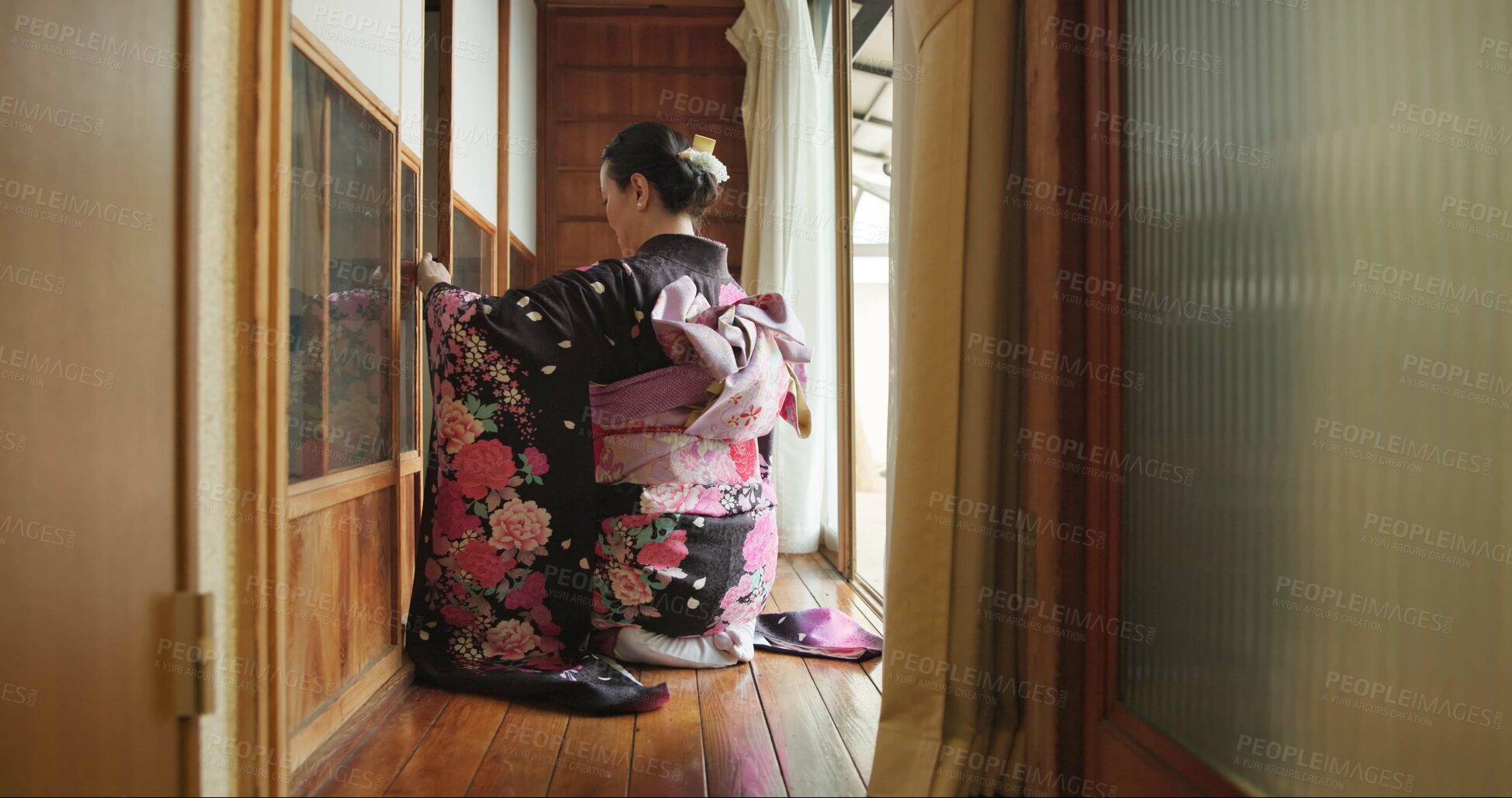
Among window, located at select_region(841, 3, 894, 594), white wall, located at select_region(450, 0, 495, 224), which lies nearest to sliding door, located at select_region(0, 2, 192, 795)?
white wall, located at select_region(450, 0, 495, 224)

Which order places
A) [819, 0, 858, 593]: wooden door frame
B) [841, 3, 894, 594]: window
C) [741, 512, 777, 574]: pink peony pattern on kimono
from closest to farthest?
[741, 512, 777, 574]: pink peony pattern on kimono, [819, 0, 858, 593]: wooden door frame, [841, 3, 894, 594]: window

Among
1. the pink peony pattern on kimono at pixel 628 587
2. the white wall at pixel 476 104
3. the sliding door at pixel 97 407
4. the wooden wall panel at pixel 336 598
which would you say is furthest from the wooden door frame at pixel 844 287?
the sliding door at pixel 97 407

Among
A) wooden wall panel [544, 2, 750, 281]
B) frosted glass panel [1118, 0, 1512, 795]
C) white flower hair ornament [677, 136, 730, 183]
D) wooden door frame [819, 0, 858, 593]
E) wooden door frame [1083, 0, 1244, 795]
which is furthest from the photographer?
wooden wall panel [544, 2, 750, 281]

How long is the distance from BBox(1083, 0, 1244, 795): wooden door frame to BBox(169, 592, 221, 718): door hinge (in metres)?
1.16

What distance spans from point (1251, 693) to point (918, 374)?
2.00 feet

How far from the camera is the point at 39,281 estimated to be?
4.91ft

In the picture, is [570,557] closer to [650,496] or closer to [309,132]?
[650,496]

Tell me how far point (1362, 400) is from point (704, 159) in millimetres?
1666

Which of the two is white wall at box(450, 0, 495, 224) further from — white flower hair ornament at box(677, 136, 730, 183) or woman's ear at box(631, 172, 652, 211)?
white flower hair ornament at box(677, 136, 730, 183)

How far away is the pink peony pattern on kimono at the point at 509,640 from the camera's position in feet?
6.61

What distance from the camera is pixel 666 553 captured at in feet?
6.97

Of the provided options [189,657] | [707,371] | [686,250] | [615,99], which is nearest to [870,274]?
[615,99]

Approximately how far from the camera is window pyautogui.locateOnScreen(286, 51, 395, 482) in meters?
1.49

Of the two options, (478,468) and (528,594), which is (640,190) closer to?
(478,468)
